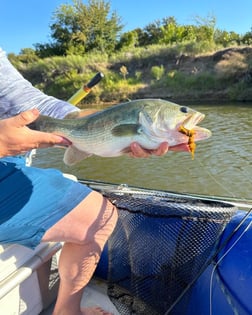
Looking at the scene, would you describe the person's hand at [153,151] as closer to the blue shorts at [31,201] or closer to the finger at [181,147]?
the finger at [181,147]

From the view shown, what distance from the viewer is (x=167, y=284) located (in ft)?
6.33

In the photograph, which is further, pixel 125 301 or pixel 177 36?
pixel 177 36

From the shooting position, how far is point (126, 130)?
177cm

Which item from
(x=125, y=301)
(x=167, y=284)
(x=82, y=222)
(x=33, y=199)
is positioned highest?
(x=33, y=199)

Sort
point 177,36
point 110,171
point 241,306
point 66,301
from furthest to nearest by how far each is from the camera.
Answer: point 177,36 → point 110,171 → point 66,301 → point 241,306

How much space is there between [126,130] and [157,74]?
25.7 metres

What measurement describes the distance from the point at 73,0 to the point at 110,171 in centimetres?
3774

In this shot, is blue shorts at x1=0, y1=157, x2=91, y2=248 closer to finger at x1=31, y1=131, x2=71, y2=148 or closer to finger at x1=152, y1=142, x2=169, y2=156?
finger at x1=31, y1=131, x2=71, y2=148

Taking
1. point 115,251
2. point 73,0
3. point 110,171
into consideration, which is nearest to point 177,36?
point 73,0

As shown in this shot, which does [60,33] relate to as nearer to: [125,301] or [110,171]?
[110,171]

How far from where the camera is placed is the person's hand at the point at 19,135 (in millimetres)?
1633

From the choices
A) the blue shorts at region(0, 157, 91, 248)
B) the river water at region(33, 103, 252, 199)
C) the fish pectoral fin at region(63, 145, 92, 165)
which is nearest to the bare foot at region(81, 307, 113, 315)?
the blue shorts at region(0, 157, 91, 248)

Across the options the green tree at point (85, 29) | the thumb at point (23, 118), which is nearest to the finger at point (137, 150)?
the thumb at point (23, 118)

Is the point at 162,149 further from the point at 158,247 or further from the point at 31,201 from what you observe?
the point at 31,201
